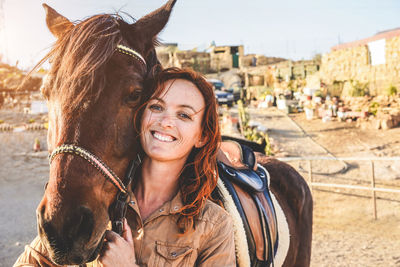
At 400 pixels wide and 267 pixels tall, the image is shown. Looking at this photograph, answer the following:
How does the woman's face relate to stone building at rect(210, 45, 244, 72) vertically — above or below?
below

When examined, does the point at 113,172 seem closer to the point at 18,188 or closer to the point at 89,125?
the point at 89,125

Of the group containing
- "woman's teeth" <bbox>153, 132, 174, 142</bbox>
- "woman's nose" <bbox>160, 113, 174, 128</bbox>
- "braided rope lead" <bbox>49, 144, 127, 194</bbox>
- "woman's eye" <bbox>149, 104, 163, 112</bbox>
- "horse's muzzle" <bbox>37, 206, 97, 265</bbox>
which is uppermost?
"woman's eye" <bbox>149, 104, 163, 112</bbox>

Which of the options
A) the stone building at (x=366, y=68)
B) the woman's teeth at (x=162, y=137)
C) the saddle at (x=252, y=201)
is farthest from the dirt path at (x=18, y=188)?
the stone building at (x=366, y=68)

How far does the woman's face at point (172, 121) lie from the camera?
1.25m

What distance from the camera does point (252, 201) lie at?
1.99 metres

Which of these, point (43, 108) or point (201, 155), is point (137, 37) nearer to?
point (201, 155)

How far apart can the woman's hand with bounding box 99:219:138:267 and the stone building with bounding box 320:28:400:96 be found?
1563 centimetres

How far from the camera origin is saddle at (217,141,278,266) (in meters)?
1.81

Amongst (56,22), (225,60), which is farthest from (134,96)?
(225,60)

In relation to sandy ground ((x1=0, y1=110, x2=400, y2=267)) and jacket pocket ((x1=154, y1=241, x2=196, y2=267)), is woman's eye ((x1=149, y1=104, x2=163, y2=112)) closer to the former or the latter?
jacket pocket ((x1=154, y1=241, x2=196, y2=267))

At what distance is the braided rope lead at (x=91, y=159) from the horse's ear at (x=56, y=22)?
27.0 inches

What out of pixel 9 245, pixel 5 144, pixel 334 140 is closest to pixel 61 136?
pixel 9 245

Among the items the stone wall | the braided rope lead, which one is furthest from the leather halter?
the stone wall

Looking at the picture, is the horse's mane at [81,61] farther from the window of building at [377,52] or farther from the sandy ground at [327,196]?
the window of building at [377,52]
